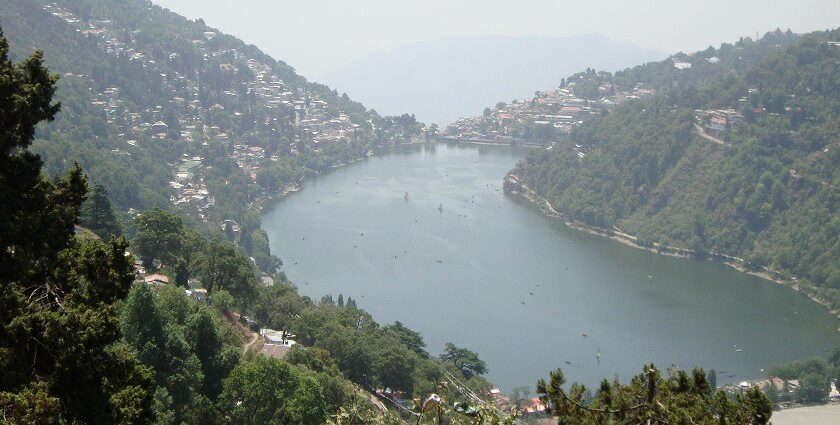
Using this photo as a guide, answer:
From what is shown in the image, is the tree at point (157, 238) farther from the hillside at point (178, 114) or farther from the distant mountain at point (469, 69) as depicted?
the distant mountain at point (469, 69)

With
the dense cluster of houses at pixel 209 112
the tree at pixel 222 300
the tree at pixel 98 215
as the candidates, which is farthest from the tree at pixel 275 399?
the dense cluster of houses at pixel 209 112

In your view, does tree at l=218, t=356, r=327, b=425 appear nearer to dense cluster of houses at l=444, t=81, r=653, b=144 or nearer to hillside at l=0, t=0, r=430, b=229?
hillside at l=0, t=0, r=430, b=229

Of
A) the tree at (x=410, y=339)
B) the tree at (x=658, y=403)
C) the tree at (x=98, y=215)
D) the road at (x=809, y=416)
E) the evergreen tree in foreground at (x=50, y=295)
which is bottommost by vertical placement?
the road at (x=809, y=416)

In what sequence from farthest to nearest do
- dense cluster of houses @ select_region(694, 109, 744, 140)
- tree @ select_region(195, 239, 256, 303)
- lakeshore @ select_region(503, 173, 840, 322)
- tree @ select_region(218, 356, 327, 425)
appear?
dense cluster of houses @ select_region(694, 109, 744, 140) → lakeshore @ select_region(503, 173, 840, 322) → tree @ select_region(195, 239, 256, 303) → tree @ select_region(218, 356, 327, 425)

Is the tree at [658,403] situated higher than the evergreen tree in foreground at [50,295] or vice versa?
the evergreen tree in foreground at [50,295]

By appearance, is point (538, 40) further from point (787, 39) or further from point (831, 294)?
point (831, 294)

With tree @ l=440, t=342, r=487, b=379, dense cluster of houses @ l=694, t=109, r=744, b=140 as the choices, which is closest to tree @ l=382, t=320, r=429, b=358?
tree @ l=440, t=342, r=487, b=379
